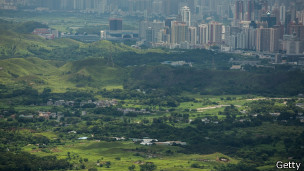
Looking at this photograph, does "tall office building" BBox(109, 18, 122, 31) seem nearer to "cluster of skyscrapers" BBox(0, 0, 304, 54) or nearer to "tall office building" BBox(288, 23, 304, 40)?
"cluster of skyscrapers" BBox(0, 0, 304, 54)

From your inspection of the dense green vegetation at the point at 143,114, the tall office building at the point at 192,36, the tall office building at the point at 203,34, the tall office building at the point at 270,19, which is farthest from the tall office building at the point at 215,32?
the dense green vegetation at the point at 143,114

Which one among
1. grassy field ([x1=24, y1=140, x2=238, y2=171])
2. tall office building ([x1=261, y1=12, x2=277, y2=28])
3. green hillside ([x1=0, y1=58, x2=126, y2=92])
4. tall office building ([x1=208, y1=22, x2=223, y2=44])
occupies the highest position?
tall office building ([x1=261, y1=12, x2=277, y2=28])

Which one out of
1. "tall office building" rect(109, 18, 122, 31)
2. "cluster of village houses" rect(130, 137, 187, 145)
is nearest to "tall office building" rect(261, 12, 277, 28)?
"tall office building" rect(109, 18, 122, 31)

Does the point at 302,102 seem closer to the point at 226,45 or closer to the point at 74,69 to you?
the point at 74,69

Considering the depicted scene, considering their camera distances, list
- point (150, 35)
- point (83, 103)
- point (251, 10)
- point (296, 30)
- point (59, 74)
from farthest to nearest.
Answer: point (251, 10), point (150, 35), point (296, 30), point (59, 74), point (83, 103)

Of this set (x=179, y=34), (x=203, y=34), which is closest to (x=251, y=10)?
(x=203, y=34)

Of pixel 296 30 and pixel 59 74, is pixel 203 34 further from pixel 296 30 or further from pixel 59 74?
pixel 59 74

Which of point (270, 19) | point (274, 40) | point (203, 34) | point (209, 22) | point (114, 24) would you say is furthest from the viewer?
point (209, 22)

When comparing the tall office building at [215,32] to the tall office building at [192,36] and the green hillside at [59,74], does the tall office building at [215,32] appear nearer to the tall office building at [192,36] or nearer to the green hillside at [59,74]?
the tall office building at [192,36]

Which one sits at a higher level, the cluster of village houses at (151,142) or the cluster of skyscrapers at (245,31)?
the cluster of skyscrapers at (245,31)
